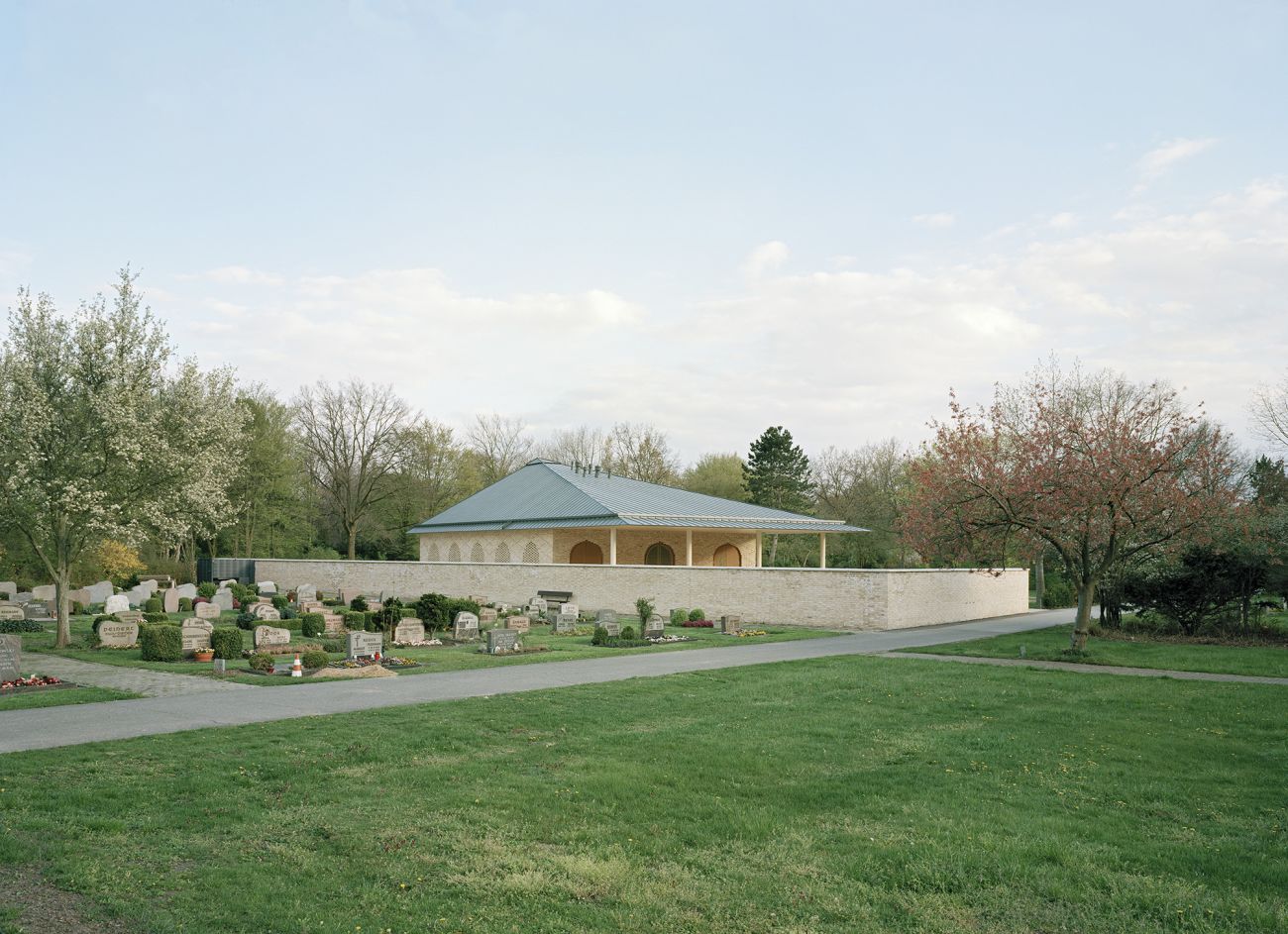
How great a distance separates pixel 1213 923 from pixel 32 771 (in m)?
9.44

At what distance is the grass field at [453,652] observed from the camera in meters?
16.8

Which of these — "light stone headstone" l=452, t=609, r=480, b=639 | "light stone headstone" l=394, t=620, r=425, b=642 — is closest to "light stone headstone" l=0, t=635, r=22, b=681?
"light stone headstone" l=394, t=620, r=425, b=642

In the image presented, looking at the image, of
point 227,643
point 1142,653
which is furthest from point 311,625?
point 1142,653

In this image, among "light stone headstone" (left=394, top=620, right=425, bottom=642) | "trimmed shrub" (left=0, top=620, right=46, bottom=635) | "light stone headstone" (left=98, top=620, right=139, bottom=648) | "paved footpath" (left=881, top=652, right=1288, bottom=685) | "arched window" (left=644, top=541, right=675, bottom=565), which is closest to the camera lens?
"paved footpath" (left=881, top=652, right=1288, bottom=685)

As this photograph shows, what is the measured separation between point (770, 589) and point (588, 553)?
1623cm

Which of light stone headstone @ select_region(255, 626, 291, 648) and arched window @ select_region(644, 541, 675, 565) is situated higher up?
arched window @ select_region(644, 541, 675, 565)

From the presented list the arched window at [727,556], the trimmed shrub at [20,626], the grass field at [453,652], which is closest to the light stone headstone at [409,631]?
the grass field at [453,652]

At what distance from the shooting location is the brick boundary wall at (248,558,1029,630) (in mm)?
26766

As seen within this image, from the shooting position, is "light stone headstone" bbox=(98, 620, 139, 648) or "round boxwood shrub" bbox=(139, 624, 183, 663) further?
"light stone headstone" bbox=(98, 620, 139, 648)

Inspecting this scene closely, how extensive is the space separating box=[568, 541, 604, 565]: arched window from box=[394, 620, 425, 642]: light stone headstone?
21272mm

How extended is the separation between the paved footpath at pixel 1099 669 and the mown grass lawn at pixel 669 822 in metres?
4.84

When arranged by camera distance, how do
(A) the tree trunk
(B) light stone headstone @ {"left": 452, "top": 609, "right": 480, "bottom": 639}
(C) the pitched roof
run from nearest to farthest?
(A) the tree trunk → (B) light stone headstone @ {"left": 452, "top": 609, "right": 480, "bottom": 639} → (C) the pitched roof

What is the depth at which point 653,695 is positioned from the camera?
13539 millimetres

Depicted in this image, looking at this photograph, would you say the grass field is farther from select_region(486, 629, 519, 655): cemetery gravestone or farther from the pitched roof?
the pitched roof
